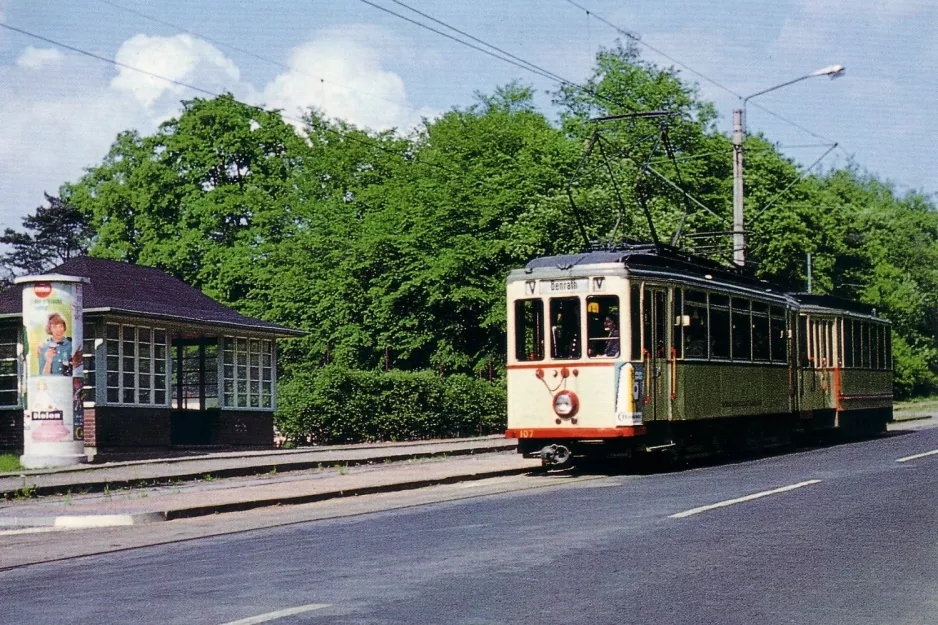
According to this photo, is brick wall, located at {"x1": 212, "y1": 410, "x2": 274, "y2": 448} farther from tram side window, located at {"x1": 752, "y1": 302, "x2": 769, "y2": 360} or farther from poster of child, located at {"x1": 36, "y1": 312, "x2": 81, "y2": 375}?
tram side window, located at {"x1": 752, "y1": 302, "x2": 769, "y2": 360}

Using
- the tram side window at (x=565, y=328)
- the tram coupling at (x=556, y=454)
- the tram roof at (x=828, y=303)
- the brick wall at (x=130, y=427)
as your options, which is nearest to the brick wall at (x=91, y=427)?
the brick wall at (x=130, y=427)

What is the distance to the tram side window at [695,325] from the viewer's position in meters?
22.6

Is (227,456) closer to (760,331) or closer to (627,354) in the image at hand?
(627,354)

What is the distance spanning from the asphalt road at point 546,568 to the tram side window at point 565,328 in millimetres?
5250

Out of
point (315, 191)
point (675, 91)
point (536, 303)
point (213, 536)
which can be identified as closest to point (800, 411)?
point (536, 303)

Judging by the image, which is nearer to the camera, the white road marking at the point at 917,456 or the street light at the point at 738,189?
the white road marking at the point at 917,456

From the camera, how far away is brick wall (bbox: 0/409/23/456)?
101 feet

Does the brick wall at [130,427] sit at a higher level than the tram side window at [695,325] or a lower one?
lower

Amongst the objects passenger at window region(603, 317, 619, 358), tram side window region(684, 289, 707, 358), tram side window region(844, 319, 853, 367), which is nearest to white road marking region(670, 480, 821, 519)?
passenger at window region(603, 317, 619, 358)

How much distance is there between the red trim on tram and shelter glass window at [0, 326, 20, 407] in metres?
13.8

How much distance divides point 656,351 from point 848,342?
12.4 metres

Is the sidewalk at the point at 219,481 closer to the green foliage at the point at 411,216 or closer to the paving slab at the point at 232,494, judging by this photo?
the paving slab at the point at 232,494

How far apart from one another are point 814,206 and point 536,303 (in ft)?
162

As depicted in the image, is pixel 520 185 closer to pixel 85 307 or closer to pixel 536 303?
pixel 85 307
